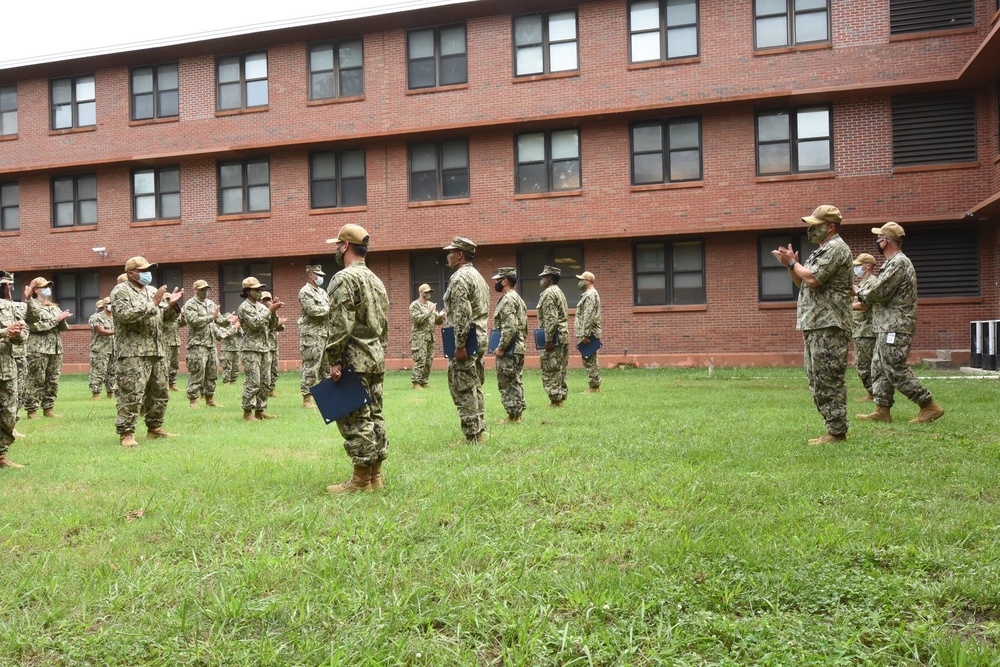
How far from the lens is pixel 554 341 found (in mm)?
13031

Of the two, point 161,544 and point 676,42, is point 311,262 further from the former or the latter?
point 161,544

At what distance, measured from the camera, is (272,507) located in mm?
6086

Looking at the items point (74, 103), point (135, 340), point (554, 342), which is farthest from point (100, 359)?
point (74, 103)

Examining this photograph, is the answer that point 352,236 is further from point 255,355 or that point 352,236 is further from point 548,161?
point 548,161

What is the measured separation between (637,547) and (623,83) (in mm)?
19439

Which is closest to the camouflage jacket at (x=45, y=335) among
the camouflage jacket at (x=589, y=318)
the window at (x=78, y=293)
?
the camouflage jacket at (x=589, y=318)

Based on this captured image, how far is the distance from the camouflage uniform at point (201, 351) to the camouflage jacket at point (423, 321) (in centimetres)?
447

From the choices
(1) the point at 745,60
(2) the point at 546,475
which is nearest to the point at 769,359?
(1) the point at 745,60

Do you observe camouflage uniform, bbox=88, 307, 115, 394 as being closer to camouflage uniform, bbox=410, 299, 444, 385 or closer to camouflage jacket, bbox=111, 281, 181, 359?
camouflage uniform, bbox=410, 299, 444, 385

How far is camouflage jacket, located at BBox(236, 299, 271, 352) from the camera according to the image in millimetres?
12914

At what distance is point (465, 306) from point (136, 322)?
13.8 ft

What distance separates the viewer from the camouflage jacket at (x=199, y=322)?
1595cm

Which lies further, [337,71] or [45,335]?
[337,71]

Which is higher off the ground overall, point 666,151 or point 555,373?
point 666,151
